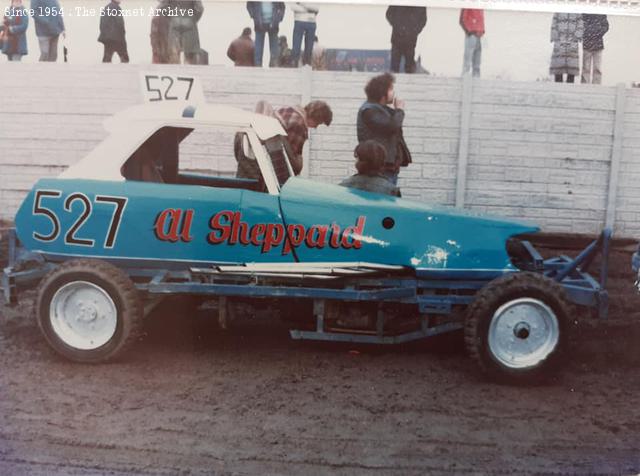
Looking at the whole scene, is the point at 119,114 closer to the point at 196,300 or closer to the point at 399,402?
the point at 196,300

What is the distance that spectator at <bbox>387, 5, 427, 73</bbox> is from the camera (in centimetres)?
461

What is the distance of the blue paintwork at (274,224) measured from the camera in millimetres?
4656

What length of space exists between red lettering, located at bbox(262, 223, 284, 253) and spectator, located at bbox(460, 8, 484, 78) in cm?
151

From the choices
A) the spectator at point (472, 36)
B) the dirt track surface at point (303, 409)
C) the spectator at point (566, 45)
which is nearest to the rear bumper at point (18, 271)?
the dirt track surface at point (303, 409)

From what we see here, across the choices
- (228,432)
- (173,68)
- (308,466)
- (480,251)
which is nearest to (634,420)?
(480,251)

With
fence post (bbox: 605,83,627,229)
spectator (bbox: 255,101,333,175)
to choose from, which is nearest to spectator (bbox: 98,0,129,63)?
spectator (bbox: 255,101,333,175)

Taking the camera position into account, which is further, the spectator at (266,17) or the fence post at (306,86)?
the fence post at (306,86)

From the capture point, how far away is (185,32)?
475 cm

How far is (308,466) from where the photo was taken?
3791mm

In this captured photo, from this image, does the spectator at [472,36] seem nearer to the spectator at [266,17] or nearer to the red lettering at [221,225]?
the spectator at [266,17]

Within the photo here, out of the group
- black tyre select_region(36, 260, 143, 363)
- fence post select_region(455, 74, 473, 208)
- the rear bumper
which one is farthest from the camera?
fence post select_region(455, 74, 473, 208)

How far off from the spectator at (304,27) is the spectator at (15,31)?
5.29ft

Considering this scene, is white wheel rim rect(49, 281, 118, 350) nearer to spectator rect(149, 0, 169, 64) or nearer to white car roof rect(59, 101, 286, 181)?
white car roof rect(59, 101, 286, 181)

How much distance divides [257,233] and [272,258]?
0.58 ft
